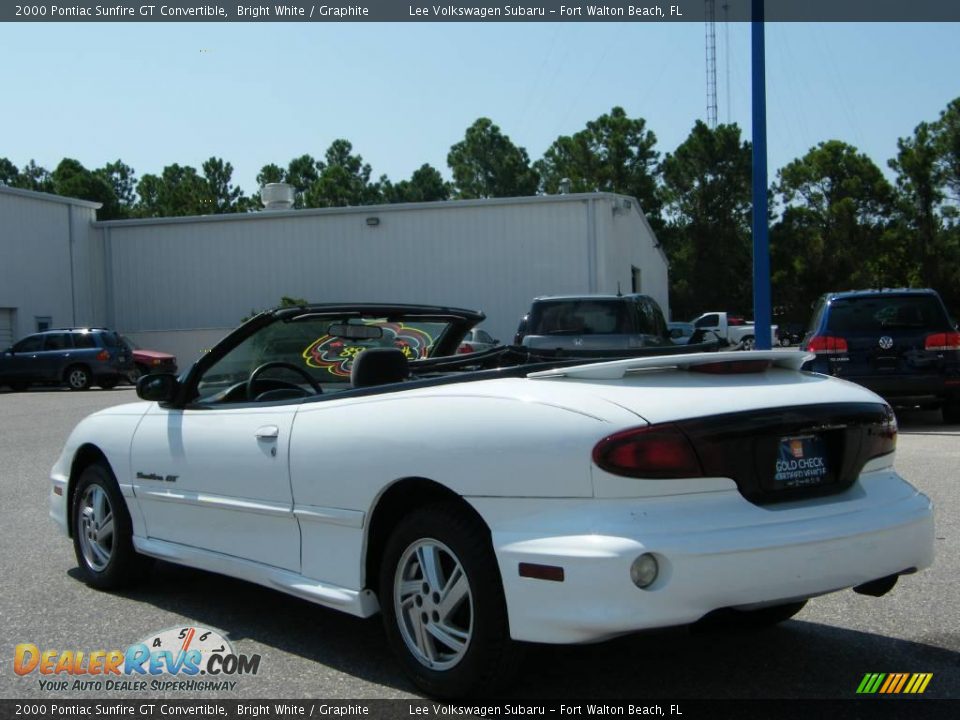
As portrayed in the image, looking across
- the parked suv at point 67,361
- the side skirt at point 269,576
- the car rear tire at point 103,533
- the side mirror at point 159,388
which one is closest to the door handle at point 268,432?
the side skirt at point 269,576

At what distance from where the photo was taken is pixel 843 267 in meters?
60.9

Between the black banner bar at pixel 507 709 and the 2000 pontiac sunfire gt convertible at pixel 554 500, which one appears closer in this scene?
the 2000 pontiac sunfire gt convertible at pixel 554 500

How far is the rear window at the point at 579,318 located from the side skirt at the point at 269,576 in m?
9.10

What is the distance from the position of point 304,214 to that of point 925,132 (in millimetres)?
37514

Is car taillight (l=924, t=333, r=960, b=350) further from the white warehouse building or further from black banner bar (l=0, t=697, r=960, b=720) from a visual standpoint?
the white warehouse building

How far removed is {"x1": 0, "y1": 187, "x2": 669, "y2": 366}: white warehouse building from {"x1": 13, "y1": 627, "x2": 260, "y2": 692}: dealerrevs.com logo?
25732 millimetres

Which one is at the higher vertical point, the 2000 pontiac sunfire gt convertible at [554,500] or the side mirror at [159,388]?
the side mirror at [159,388]

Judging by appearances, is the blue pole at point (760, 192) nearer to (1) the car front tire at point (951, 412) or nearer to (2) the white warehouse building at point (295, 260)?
(1) the car front tire at point (951, 412)

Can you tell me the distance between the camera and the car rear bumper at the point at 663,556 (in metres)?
3.12

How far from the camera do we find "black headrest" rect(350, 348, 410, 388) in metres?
4.57

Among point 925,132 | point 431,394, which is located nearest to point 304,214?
point 431,394

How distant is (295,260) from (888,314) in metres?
23.7

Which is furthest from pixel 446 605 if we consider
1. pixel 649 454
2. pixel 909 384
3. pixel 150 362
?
pixel 150 362

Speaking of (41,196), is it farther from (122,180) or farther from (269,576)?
(122,180)
